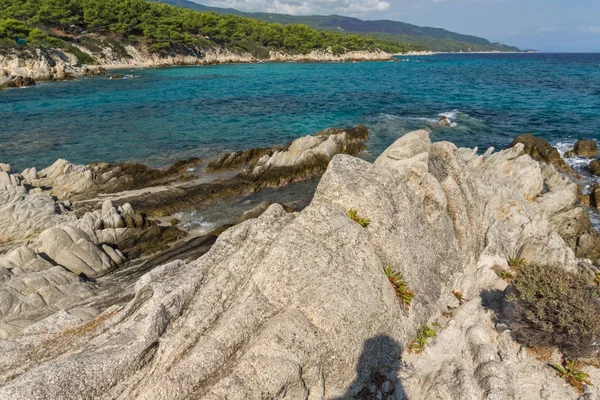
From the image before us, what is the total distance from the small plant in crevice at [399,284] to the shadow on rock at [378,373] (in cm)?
144

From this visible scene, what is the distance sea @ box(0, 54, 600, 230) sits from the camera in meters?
45.2

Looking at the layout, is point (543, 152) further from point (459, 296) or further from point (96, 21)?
point (96, 21)

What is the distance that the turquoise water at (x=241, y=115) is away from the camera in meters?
45.7

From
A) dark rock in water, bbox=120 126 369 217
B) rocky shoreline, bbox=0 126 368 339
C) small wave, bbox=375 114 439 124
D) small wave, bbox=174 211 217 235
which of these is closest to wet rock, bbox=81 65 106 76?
rocky shoreline, bbox=0 126 368 339

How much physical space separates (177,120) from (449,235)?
52979 mm

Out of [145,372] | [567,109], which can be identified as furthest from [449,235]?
[567,109]

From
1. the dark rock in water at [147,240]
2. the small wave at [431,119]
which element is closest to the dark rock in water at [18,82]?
the small wave at [431,119]

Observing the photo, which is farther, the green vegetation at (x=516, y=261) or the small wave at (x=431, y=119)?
the small wave at (x=431, y=119)

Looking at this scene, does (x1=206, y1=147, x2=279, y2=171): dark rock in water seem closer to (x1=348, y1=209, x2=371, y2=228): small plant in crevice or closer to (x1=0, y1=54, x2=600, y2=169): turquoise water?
(x1=0, y1=54, x2=600, y2=169): turquoise water

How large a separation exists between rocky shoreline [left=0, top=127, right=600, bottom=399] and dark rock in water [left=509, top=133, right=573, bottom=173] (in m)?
22.8

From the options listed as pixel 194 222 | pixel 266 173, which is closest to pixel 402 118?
pixel 266 173

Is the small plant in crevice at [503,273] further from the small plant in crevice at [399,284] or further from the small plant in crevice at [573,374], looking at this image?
the small plant in crevice at [399,284]

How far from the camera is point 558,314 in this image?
1115cm

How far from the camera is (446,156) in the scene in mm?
17203
